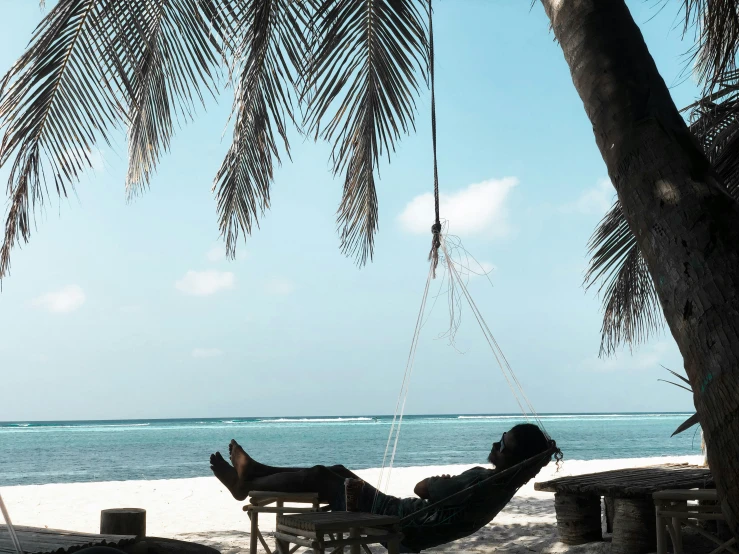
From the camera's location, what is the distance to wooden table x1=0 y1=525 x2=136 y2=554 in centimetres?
211

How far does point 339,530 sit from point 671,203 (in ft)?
5.40

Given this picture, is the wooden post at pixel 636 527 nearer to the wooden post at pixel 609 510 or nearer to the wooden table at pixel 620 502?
the wooden table at pixel 620 502

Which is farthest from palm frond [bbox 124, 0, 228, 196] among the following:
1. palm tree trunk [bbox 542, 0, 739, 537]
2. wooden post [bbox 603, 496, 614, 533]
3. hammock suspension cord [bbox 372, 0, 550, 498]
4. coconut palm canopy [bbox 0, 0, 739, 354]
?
wooden post [bbox 603, 496, 614, 533]

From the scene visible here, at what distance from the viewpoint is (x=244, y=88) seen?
399 cm

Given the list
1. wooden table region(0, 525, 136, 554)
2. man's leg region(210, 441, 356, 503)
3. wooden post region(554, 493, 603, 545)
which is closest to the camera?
wooden table region(0, 525, 136, 554)

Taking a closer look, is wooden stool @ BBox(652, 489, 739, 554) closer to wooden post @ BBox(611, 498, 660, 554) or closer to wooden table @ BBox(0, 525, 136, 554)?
wooden post @ BBox(611, 498, 660, 554)

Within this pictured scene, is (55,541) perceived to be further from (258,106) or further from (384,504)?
(258,106)

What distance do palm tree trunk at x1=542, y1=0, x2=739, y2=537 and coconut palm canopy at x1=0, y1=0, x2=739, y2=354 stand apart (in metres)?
0.95

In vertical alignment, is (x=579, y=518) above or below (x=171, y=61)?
below

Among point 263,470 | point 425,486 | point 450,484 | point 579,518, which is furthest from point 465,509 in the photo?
point 579,518

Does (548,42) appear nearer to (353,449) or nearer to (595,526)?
(595,526)

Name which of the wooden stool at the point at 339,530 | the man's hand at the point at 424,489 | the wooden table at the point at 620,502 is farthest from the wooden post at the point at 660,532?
the wooden stool at the point at 339,530

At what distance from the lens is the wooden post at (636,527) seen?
335 centimetres

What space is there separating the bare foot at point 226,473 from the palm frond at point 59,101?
4.25 feet
